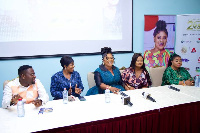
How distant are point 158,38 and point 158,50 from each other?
276mm

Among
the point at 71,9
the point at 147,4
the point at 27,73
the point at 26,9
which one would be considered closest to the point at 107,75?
the point at 27,73

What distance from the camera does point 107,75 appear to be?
9.58 ft

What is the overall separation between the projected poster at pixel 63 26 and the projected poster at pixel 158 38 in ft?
1.52

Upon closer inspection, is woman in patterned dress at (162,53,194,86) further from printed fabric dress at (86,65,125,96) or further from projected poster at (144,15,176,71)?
projected poster at (144,15,176,71)

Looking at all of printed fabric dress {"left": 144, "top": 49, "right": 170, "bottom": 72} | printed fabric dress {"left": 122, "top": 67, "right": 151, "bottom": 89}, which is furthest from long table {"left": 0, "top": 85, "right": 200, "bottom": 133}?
printed fabric dress {"left": 144, "top": 49, "right": 170, "bottom": 72}

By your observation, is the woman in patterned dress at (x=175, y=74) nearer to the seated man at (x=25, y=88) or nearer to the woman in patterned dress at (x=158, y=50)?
the woman in patterned dress at (x=158, y=50)

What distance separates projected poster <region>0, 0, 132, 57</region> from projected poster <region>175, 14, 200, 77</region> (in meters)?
1.30

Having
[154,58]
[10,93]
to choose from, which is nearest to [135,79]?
[154,58]

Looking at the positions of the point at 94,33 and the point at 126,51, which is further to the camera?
the point at 126,51

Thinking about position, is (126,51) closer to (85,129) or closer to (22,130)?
(85,129)

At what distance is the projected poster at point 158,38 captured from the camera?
421cm

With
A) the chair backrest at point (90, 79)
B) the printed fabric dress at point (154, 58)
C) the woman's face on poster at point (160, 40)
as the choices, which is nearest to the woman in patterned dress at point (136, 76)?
the chair backrest at point (90, 79)

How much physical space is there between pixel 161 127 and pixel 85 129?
33.4 inches

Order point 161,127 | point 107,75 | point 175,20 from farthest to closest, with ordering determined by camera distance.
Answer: point 175,20 → point 107,75 → point 161,127
